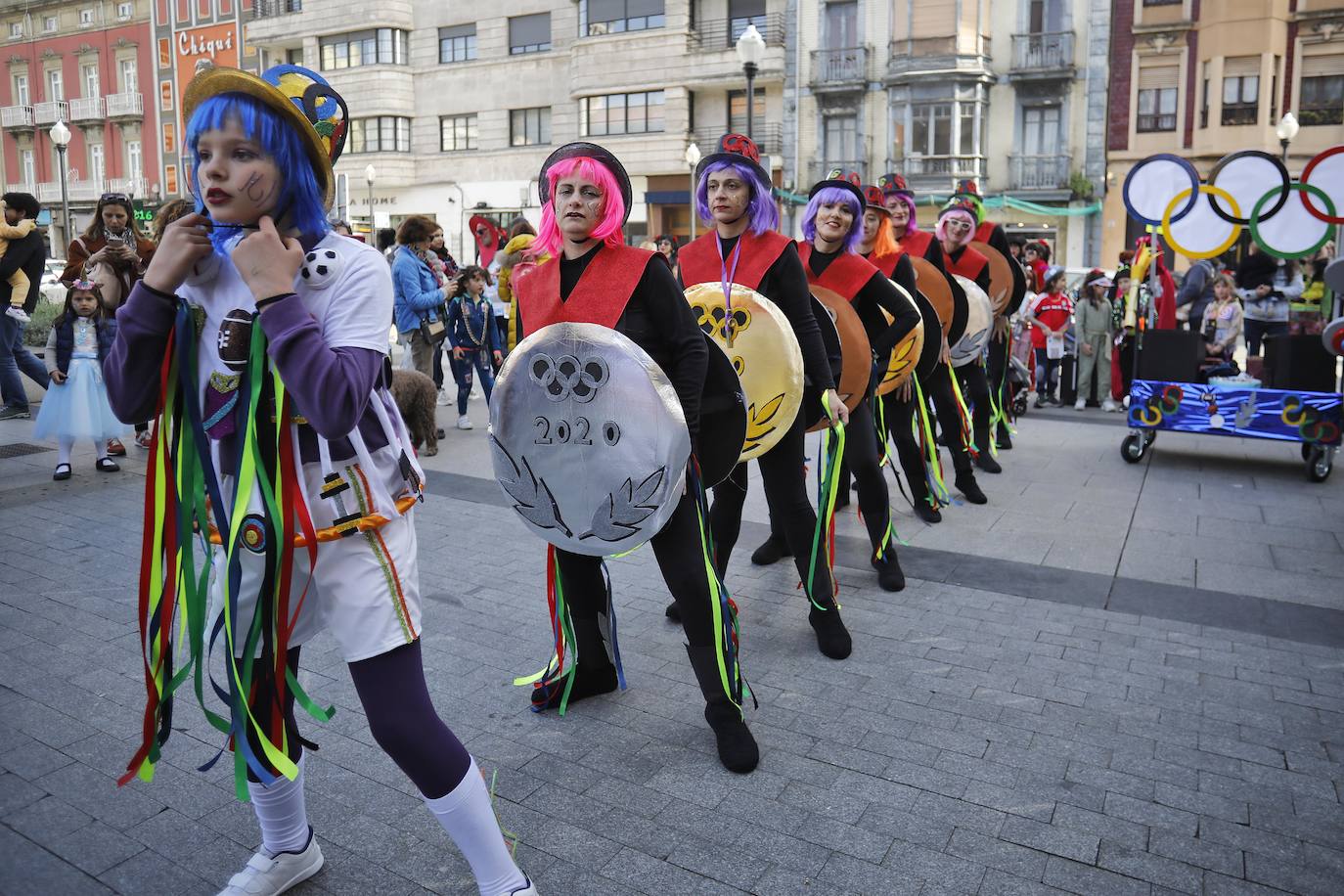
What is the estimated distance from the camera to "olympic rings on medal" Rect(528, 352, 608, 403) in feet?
9.84

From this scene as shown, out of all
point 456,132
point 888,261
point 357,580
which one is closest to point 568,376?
point 357,580

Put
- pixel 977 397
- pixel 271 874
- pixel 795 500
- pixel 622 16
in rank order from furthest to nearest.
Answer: pixel 622 16 < pixel 977 397 < pixel 795 500 < pixel 271 874

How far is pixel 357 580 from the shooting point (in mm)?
2250

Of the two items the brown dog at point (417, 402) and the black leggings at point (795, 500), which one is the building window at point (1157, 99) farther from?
the black leggings at point (795, 500)

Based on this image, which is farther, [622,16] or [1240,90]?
[622,16]

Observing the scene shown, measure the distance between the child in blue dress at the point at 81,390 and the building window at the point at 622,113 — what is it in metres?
24.9

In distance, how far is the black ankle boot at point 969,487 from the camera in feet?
22.7

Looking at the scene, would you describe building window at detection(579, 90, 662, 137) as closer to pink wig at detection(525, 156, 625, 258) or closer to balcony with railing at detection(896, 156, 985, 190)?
balcony with railing at detection(896, 156, 985, 190)

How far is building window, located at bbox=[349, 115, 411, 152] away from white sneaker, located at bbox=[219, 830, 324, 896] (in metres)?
35.1

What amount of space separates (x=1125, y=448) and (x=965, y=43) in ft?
73.7

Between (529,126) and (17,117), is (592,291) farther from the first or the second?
(17,117)

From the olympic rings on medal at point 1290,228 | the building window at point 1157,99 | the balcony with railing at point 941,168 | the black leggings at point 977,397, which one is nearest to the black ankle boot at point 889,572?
the black leggings at point 977,397

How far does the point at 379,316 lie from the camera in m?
2.19

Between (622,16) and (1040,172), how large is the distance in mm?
12615
